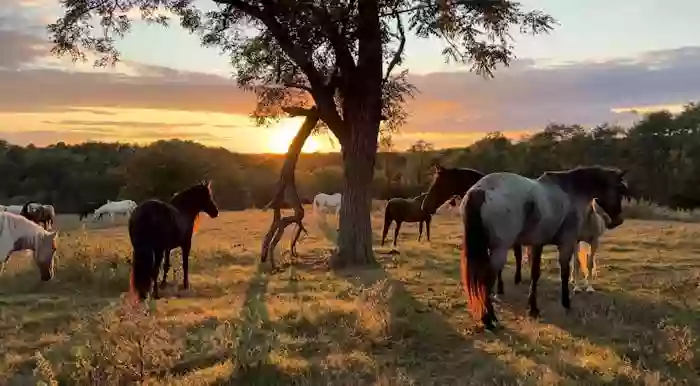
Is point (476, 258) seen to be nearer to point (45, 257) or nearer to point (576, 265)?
point (576, 265)

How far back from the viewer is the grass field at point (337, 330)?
5.55 m

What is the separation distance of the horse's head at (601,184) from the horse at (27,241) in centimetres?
889

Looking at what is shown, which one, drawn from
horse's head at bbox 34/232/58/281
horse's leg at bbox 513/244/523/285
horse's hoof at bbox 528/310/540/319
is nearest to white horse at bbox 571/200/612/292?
horse's leg at bbox 513/244/523/285

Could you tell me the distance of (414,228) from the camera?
933 inches

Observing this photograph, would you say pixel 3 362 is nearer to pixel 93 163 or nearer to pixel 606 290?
pixel 606 290

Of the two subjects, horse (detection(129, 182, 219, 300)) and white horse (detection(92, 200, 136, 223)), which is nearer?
horse (detection(129, 182, 219, 300))

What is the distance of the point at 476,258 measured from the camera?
722 cm

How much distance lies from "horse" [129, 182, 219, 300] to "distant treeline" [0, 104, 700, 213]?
108ft

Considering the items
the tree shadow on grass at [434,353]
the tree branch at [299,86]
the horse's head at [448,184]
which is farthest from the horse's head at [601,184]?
the tree branch at [299,86]

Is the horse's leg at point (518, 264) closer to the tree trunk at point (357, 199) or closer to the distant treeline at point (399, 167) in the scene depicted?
the tree trunk at point (357, 199)

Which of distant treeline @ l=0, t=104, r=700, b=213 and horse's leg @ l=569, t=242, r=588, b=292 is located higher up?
distant treeline @ l=0, t=104, r=700, b=213

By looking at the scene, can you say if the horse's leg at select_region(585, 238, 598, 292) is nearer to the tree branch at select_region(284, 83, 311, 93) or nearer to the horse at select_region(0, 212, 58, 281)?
the tree branch at select_region(284, 83, 311, 93)

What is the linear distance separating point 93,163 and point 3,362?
199ft

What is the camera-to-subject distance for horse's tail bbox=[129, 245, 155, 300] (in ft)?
29.7
